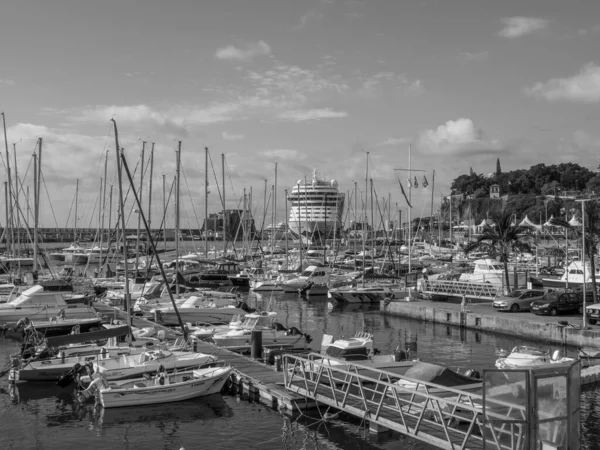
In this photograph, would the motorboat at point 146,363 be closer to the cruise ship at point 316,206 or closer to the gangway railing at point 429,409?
the gangway railing at point 429,409

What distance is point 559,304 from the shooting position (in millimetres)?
40094

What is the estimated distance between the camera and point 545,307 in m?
40.1

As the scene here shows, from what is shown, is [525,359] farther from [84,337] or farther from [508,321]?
[84,337]

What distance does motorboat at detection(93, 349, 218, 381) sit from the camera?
2434 centimetres

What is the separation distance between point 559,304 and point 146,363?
27.0m

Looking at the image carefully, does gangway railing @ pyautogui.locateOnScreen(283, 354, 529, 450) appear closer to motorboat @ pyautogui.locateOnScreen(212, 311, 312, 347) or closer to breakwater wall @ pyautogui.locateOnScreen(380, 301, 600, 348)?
motorboat @ pyautogui.locateOnScreen(212, 311, 312, 347)

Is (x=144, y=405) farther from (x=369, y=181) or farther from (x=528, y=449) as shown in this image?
(x=369, y=181)

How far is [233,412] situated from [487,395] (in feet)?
39.3

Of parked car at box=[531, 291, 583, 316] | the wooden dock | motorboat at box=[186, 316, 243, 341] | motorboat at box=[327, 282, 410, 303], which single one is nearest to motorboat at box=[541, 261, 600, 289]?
motorboat at box=[327, 282, 410, 303]

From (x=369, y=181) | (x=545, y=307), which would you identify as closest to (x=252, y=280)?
(x=369, y=181)

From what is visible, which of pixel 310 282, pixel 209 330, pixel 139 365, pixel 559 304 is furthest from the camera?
pixel 310 282

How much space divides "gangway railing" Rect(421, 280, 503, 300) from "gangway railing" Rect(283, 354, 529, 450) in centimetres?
2816

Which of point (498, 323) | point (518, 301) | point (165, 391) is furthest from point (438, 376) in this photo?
point (518, 301)

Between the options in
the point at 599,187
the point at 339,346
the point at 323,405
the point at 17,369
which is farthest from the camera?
the point at 599,187
